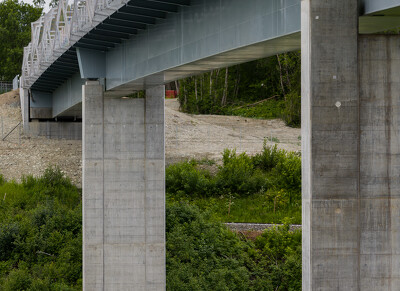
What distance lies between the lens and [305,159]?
977 centimetres

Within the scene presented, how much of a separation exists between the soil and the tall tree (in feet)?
86.5

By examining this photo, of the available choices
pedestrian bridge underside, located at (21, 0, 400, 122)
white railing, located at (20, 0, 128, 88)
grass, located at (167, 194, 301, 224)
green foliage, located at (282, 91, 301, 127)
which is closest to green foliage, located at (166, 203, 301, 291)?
grass, located at (167, 194, 301, 224)

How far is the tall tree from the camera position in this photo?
3051 inches

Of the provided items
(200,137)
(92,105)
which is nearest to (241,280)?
(92,105)

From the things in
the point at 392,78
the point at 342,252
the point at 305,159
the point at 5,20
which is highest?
the point at 5,20

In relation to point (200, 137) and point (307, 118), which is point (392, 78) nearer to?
point (307, 118)

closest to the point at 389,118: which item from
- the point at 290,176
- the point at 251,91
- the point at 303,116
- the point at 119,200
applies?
the point at 303,116

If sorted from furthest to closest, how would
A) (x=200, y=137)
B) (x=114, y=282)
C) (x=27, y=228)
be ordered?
(x=200, y=137) → (x=27, y=228) → (x=114, y=282)

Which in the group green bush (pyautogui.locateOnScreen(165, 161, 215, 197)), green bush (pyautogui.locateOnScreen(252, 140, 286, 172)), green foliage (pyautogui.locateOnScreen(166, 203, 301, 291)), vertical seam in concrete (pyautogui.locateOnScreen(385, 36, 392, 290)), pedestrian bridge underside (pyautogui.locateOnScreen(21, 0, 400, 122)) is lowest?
green foliage (pyautogui.locateOnScreen(166, 203, 301, 291))

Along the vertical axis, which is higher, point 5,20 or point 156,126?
point 5,20

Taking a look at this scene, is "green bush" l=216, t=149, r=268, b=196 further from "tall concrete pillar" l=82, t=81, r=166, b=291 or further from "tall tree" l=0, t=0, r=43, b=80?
"tall tree" l=0, t=0, r=43, b=80

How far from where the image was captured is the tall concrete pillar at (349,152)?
960 cm

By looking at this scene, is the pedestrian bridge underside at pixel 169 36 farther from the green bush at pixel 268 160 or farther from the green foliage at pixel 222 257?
the green bush at pixel 268 160

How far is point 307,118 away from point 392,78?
1264 mm
